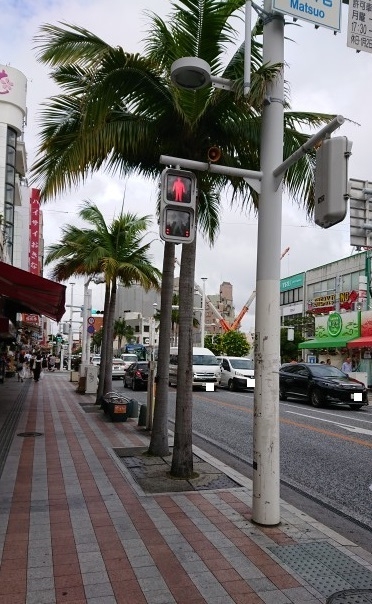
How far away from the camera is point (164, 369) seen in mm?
9086

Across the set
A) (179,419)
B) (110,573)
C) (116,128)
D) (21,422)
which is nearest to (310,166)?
(116,128)

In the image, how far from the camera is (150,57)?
25.2 feet

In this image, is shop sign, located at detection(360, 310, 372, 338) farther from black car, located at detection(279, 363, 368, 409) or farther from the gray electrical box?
the gray electrical box

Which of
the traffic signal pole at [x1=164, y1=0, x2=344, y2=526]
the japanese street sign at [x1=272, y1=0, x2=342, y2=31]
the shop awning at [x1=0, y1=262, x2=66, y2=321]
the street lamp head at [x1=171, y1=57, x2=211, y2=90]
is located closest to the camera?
the japanese street sign at [x1=272, y1=0, x2=342, y2=31]

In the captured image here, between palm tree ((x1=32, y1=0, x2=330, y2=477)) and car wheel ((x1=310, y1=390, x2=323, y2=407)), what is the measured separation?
1269 cm

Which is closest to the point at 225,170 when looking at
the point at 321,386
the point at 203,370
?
the point at 321,386

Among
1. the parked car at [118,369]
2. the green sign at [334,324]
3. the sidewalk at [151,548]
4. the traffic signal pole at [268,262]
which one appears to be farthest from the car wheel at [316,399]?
the parked car at [118,369]

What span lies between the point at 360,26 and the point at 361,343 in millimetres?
26374

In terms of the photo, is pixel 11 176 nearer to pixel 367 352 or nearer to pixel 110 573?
pixel 367 352

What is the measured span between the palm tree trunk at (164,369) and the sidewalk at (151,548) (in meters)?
1.03

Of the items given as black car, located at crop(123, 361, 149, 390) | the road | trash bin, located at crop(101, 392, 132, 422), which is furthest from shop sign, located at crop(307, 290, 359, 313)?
trash bin, located at crop(101, 392, 132, 422)

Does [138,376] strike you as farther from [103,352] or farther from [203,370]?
[103,352]

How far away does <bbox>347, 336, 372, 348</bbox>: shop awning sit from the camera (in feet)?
96.6

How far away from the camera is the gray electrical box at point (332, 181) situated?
15.7 ft
